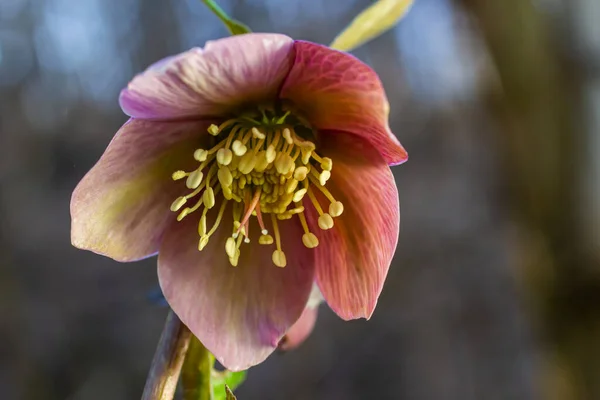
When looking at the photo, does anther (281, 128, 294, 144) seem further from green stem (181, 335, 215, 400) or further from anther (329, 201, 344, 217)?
green stem (181, 335, 215, 400)

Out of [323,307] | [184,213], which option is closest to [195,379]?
[184,213]

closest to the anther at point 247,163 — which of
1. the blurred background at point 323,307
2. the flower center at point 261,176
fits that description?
the flower center at point 261,176

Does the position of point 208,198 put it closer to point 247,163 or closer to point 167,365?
point 247,163

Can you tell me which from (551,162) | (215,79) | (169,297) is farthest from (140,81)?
(551,162)

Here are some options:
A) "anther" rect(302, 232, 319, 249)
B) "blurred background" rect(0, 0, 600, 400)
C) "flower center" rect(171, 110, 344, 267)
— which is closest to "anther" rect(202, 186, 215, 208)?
"flower center" rect(171, 110, 344, 267)

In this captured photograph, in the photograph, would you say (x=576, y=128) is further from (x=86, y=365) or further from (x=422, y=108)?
(x=86, y=365)

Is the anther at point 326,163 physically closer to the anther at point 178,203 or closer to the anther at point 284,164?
the anther at point 284,164
